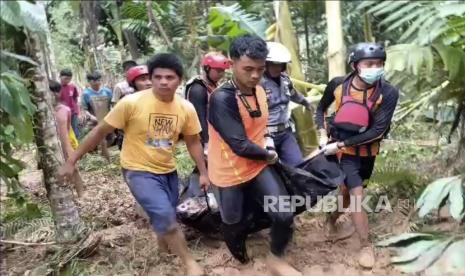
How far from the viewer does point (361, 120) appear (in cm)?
442

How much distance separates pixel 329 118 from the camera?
15.9ft

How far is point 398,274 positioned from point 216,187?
1.48m

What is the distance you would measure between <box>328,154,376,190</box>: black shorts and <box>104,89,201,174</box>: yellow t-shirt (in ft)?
4.36

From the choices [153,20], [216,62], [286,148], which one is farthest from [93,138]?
[153,20]

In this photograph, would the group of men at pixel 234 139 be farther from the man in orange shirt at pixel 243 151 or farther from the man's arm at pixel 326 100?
the man's arm at pixel 326 100

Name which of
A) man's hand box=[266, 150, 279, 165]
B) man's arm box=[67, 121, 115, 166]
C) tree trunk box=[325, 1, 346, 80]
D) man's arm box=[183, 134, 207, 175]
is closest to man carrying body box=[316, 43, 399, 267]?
man's hand box=[266, 150, 279, 165]

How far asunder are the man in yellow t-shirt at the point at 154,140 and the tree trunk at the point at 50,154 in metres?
0.35

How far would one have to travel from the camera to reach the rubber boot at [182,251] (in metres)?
4.04

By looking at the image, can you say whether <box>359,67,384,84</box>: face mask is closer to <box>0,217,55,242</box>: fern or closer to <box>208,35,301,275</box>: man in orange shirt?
<box>208,35,301,275</box>: man in orange shirt

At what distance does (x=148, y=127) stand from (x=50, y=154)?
773 mm

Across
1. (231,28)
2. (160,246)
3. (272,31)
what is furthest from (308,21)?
(160,246)

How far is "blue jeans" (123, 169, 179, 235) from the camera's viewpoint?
3.97 meters

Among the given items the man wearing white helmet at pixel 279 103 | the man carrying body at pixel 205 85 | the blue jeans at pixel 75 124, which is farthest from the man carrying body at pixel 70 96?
the man wearing white helmet at pixel 279 103

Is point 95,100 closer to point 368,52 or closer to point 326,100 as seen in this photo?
point 326,100
